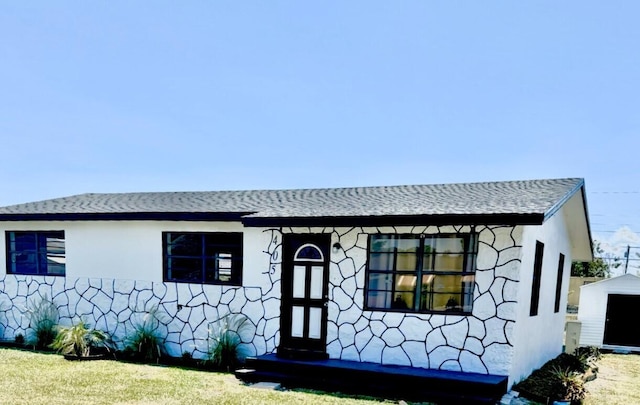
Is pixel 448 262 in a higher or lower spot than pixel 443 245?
lower

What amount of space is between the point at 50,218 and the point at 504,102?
13.3 m

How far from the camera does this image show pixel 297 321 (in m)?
7.82

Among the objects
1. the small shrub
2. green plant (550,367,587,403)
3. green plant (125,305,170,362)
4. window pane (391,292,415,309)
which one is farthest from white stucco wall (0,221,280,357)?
green plant (550,367,587,403)

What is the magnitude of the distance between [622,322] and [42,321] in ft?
56.1

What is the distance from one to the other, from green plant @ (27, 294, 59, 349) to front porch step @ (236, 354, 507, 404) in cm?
530

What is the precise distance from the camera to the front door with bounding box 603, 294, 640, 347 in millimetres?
13891

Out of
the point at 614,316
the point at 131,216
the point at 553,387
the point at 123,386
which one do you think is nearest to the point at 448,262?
the point at 553,387

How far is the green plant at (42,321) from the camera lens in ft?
31.2

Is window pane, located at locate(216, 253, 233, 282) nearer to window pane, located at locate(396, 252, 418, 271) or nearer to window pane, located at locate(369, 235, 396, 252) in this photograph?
window pane, located at locate(369, 235, 396, 252)

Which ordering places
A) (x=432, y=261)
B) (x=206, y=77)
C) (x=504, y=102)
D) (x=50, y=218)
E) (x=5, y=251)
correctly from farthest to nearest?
(x=504, y=102), (x=206, y=77), (x=5, y=251), (x=50, y=218), (x=432, y=261)

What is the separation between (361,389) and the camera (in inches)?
259

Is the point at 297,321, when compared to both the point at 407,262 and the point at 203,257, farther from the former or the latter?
the point at 203,257

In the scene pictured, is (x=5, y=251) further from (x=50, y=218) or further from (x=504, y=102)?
(x=504, y=102)

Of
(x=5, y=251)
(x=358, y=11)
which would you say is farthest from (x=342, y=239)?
(x=5, y=251)
